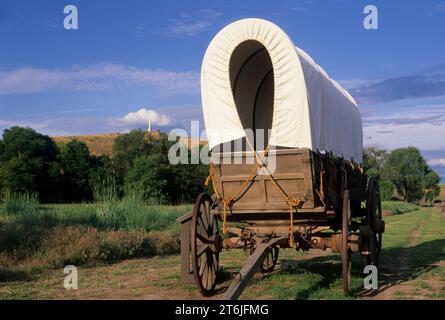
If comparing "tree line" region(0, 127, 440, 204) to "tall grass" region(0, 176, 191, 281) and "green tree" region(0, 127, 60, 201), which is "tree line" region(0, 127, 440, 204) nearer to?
"green tree" region(0, 127, 60, 201)

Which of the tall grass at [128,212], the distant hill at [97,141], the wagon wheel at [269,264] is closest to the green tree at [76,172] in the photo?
the distant hill at [97,141]

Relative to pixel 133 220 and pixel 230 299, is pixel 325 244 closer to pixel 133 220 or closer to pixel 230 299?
pixel 230 299

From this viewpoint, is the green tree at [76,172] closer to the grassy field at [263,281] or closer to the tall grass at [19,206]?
the tall grass at [19,206]

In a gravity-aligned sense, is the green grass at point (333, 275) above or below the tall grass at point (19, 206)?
below

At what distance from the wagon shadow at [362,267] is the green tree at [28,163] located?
3651cm

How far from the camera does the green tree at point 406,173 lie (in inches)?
Answer: 3664

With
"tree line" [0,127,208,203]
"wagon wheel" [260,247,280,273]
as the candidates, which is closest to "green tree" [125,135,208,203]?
"tree line" [0,127,208,203]

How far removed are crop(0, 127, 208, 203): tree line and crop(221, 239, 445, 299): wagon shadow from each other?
27.7 meters

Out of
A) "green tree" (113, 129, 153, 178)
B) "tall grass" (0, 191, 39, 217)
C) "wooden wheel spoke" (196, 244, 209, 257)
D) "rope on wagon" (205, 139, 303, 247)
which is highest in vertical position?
"green tree" (113, 129, 153, 178)

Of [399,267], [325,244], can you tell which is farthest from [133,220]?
[325,244]

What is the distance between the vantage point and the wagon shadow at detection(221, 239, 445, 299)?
26.8 feet

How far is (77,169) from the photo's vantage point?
2028 inches

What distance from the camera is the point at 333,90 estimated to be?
8.69m
